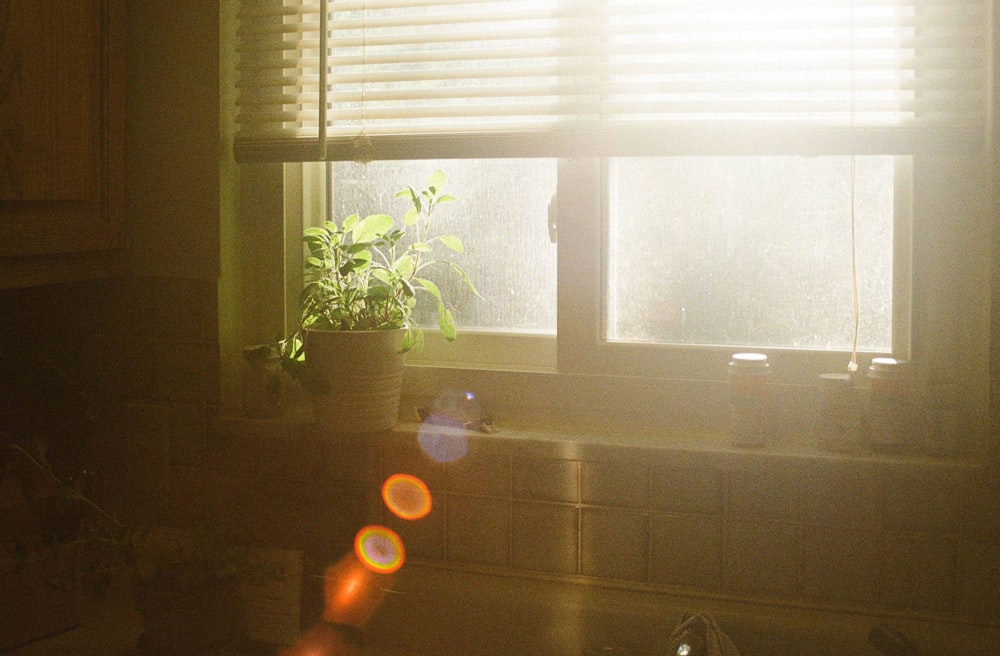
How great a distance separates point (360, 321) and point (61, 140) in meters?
0.56

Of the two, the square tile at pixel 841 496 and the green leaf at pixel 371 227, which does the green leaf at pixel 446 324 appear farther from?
the square tile at pixel 841 496

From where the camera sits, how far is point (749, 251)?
4.89 feet

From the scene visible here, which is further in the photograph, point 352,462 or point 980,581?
point 352,462

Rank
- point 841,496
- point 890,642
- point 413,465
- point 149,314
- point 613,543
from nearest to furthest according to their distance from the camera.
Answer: point 890,642, point 841,496, point 613,543, point 413,465, point 149,314

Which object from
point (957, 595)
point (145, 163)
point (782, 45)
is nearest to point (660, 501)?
point (957, 595)

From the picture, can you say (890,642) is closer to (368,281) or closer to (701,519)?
(701,519)

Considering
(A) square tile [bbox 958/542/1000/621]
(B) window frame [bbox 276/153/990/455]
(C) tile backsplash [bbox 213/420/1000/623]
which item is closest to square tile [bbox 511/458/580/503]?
(C) tile backsplash [bbox 213/420/1000/623]

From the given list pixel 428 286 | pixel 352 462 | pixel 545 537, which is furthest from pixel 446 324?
pixel 545 537

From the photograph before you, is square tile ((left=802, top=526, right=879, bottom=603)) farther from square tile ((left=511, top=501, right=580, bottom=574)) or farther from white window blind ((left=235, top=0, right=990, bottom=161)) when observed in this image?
white window blind ((left=235, top=0, right=990, bottom=161))

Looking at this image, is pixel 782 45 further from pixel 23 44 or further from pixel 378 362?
pixel 23 44

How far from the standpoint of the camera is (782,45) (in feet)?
4.45

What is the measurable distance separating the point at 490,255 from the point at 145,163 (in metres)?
0.66

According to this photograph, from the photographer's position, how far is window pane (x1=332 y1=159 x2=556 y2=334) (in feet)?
5.28

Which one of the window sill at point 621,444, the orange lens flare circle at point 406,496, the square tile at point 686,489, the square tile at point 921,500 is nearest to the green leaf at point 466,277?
the window sill at point 621,444
